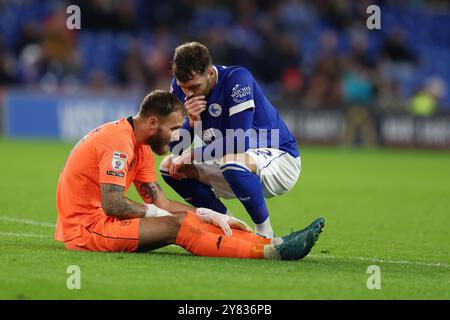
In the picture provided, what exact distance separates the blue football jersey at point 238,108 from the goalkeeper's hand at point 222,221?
2.85 feet

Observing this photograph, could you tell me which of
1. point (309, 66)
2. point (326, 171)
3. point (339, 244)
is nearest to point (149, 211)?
point (339, 244)

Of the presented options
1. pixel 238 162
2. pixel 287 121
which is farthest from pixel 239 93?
pixel 287 121

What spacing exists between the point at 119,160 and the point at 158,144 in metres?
0.38

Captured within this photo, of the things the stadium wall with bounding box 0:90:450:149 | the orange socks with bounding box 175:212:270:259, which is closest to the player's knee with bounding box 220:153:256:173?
the orange socks with bounding box 175:212:270:259

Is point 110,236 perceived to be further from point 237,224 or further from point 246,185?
point 246,185

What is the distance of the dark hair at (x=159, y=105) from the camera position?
725 cm

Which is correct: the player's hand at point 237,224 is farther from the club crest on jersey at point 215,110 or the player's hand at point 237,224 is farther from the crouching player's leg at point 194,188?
the club crest on jersey at point 215,110

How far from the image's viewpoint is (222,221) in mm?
7371

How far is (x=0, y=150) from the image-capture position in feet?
64.1

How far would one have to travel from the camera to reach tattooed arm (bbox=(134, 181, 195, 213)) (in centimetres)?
777

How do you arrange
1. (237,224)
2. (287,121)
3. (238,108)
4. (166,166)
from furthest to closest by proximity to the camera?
(287,121)
(166,166)
(238,108)
(237,224)

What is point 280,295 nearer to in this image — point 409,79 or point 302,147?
point 302,147

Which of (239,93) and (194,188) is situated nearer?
(239,93)

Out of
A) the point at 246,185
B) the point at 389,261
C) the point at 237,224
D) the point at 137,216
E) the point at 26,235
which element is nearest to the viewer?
the point at 137,216
